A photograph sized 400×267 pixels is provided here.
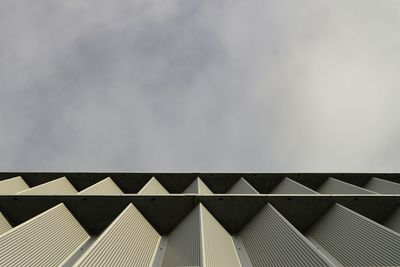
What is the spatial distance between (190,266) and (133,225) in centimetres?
266

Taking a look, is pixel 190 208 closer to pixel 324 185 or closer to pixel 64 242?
pixel 64 242

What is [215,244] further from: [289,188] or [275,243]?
[289,188]

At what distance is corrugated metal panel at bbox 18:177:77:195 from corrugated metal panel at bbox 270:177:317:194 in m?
11.2

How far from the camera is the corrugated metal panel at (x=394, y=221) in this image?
9.21 meters

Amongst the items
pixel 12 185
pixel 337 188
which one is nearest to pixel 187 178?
pixel 337 188

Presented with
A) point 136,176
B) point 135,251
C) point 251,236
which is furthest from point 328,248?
point 136,176

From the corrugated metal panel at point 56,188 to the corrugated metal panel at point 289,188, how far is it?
1123 centimetres

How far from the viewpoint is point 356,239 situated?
7469 mm

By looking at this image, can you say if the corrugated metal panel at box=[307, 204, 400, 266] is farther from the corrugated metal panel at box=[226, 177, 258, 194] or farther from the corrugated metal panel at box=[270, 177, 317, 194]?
the corrugated metal panel at box=[226, 177, 258, 194]

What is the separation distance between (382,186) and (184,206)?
1072 cm

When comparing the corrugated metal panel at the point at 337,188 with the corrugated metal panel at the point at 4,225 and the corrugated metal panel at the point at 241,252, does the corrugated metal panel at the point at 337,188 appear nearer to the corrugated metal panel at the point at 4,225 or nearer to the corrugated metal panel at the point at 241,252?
the corrugated metal panel at the point at 241,252

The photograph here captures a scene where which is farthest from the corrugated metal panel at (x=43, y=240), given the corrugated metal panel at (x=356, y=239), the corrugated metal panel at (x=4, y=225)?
the corrugated metal panel at (x=356, y=239)

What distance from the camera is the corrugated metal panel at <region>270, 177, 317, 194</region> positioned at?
41.3 feet

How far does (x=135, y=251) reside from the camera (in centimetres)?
729
